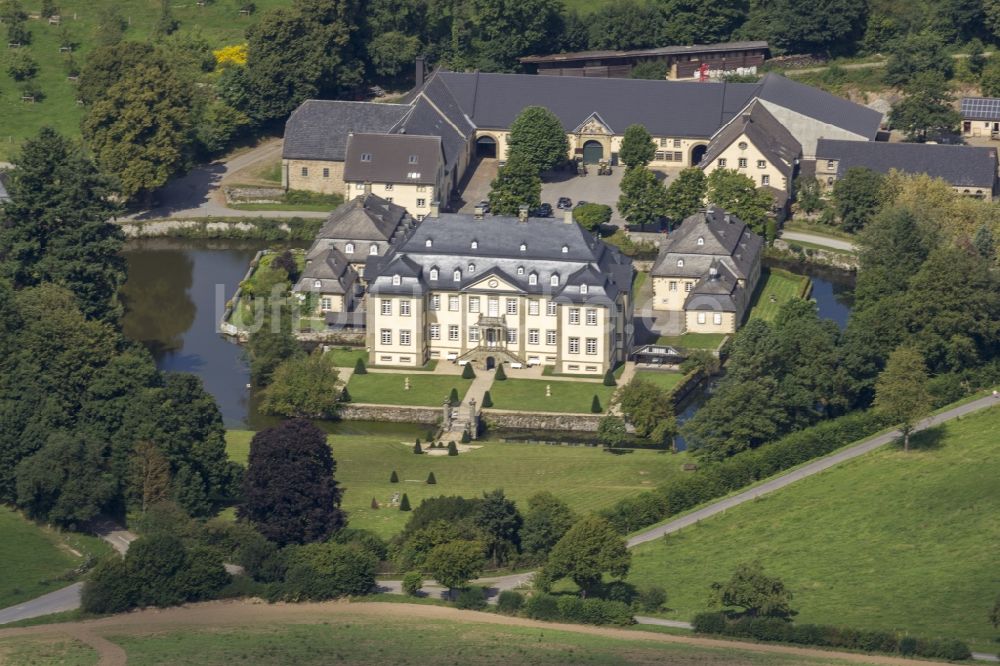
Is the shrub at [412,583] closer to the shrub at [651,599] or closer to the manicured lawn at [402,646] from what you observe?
the manicured lawn at [402,646]

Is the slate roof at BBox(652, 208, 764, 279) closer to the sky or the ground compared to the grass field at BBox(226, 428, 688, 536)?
closer to the sky

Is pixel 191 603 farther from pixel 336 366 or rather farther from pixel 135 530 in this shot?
pixel 336 366

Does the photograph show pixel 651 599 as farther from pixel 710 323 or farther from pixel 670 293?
pixel 670 293

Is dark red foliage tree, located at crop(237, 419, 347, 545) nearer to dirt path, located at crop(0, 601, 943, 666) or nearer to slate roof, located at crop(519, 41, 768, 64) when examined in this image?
dirt path, located at crop(0, 601, 943, 666)

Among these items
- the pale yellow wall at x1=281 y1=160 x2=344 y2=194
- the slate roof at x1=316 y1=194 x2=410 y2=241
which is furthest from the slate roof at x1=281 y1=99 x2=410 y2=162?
the slate roof at x1=316 y1=194 x2=410 y2=241

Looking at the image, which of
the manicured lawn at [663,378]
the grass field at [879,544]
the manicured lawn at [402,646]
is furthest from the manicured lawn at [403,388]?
the manicured lawn at [402,646]

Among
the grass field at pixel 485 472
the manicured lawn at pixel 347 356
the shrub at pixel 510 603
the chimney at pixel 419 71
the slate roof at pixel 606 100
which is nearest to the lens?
the shrub at pixel 510 603

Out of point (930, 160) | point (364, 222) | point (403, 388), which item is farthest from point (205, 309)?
point (930, 160)
